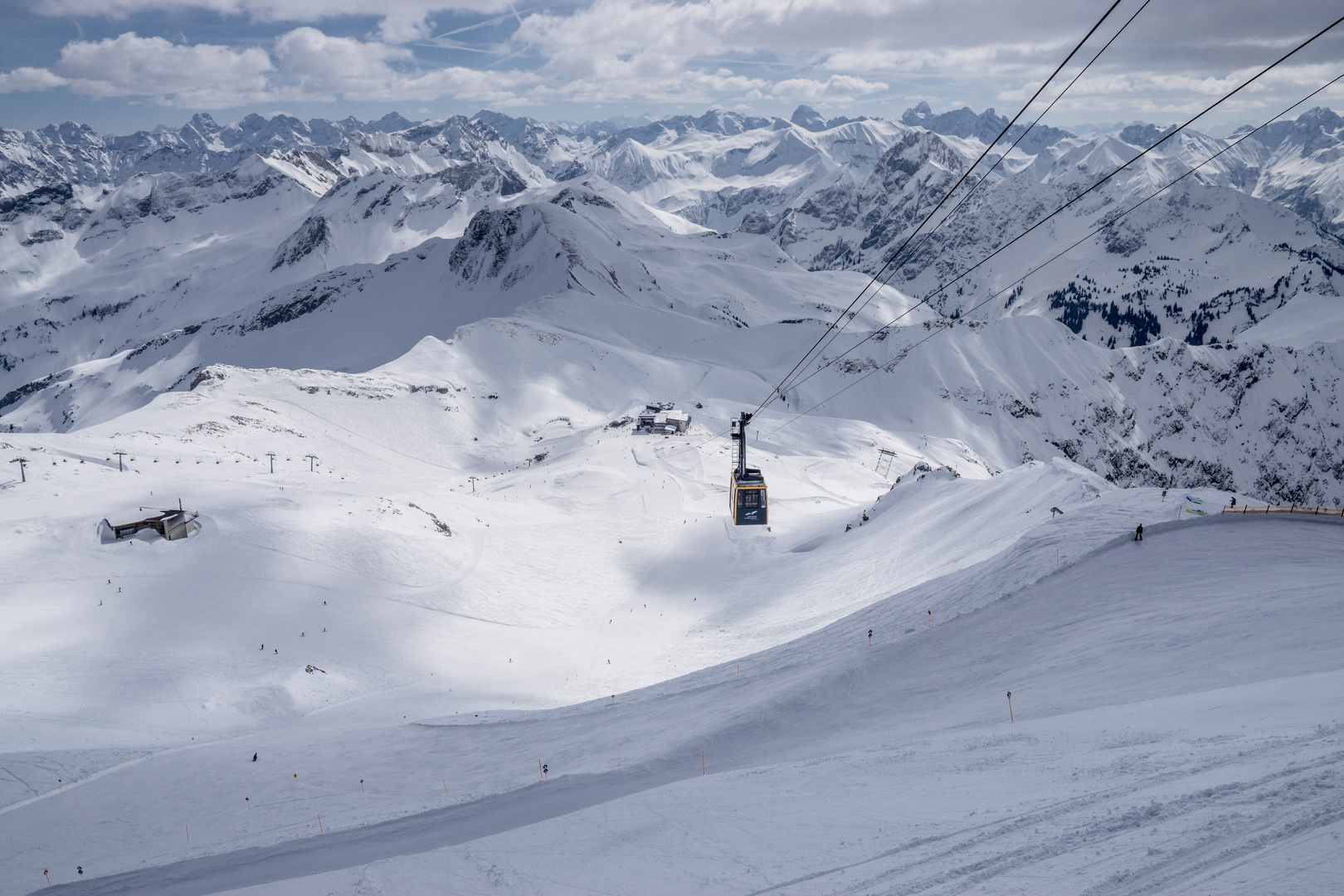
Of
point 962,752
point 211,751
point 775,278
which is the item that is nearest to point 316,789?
point 211,751

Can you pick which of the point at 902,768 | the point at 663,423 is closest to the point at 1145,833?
the point at 902,768

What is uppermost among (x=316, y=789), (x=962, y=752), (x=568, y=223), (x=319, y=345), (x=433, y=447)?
(x=568, y=223)

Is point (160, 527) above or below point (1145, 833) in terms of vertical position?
above

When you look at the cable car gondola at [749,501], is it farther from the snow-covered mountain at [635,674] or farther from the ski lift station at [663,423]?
the ski lift station at [663,423]

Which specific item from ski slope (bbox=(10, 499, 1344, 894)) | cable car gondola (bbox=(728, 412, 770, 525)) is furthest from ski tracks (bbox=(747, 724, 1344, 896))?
cable car gondola (bbox=(728, 412, 770, 525))

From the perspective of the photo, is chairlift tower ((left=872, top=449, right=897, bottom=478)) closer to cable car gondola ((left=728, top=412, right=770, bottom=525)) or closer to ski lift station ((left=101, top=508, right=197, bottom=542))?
cable car gondola ((left=728, top=412, right=770, bottom=525))

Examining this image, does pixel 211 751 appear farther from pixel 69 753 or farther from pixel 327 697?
pixel 327 697

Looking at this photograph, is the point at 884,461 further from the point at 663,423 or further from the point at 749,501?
the point at 749,501

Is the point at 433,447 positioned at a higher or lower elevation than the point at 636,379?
lower
